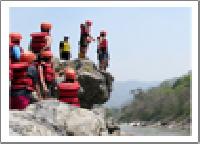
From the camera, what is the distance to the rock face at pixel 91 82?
1437 centimetres

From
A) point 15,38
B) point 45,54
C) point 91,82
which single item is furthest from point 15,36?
→ point 91,82

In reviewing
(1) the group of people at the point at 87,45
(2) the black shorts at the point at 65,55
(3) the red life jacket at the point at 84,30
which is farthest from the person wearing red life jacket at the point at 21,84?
(3) the red life jacket at the point at 84,30

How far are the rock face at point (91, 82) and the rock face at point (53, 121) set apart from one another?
6.58 meters

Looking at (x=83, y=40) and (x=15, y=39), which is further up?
(x=83, y=40)

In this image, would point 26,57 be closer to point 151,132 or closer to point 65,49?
point 65,49

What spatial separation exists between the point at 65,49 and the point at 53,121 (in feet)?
19.9

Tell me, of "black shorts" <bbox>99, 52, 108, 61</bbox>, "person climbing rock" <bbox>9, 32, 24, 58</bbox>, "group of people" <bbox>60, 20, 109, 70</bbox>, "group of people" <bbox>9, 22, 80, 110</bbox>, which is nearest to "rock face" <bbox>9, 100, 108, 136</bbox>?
"group of people" <bbox>9, 22, 80, 110</bbox>

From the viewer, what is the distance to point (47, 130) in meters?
7.10

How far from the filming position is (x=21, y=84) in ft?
28.3

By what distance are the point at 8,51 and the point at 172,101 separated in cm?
5303

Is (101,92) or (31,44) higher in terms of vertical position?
(31,44)

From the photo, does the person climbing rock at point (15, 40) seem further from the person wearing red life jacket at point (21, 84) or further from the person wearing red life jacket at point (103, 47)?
the person wearing red life jacket at point (103, 47)

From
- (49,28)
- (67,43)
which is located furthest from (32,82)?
(67,43)

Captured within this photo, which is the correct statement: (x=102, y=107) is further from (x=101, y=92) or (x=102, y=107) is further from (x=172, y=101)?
(x=172, y=101)
